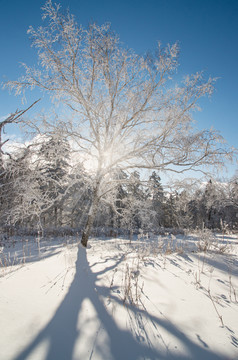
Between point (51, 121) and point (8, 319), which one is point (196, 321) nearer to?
point (8, 319)

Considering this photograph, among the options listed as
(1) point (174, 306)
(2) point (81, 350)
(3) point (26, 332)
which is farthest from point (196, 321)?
(3) point (26, 332)

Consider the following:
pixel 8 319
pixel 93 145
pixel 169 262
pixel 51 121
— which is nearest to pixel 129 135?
pixel 93 145

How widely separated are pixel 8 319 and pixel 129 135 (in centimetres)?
582

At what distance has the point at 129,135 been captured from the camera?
6.29m

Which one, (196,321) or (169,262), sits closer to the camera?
(196,321)

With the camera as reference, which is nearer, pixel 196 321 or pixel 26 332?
pixel 26 332

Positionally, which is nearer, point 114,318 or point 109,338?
point 109,338

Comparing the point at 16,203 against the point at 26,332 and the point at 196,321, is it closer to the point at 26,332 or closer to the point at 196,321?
the point at 26,332

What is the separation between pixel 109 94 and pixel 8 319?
6188mm

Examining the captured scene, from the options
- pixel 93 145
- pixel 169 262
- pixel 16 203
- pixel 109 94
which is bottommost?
pixel 169 262

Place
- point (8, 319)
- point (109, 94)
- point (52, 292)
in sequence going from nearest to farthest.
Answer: point (8, 319), point (52, 292), point (109, 94)

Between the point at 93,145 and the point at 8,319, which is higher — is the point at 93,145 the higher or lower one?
the higher one

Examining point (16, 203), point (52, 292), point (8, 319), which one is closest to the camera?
point (8, 319)

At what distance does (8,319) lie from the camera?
1.76m
